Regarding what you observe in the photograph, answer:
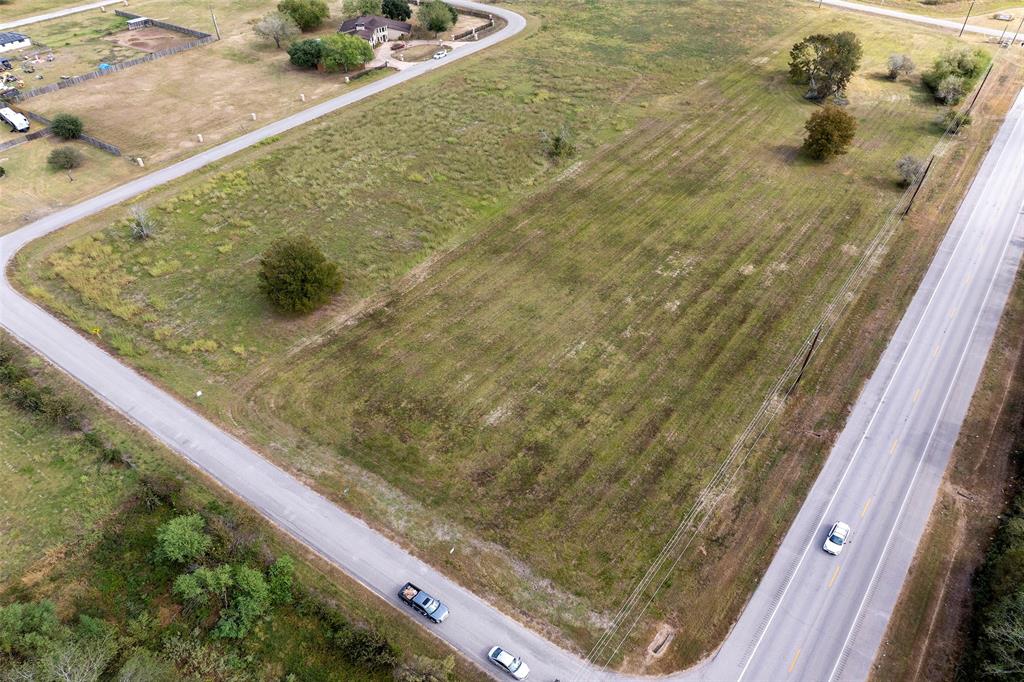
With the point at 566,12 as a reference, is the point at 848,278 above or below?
below

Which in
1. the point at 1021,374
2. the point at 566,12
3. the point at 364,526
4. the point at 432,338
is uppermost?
the point at 566,12

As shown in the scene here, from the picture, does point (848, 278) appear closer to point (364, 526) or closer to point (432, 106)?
point (364, 526)

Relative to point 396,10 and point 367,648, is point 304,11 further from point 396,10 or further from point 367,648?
point 367,648

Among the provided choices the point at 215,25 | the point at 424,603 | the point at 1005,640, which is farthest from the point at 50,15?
the point at 1005,640

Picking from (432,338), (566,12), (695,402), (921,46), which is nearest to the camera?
(695,402)

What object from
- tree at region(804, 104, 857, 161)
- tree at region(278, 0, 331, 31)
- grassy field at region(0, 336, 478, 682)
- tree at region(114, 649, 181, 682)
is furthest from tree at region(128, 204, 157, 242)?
tree at region(804, 104, 857, 161)

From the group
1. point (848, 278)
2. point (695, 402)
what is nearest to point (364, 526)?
point (695, 402)
